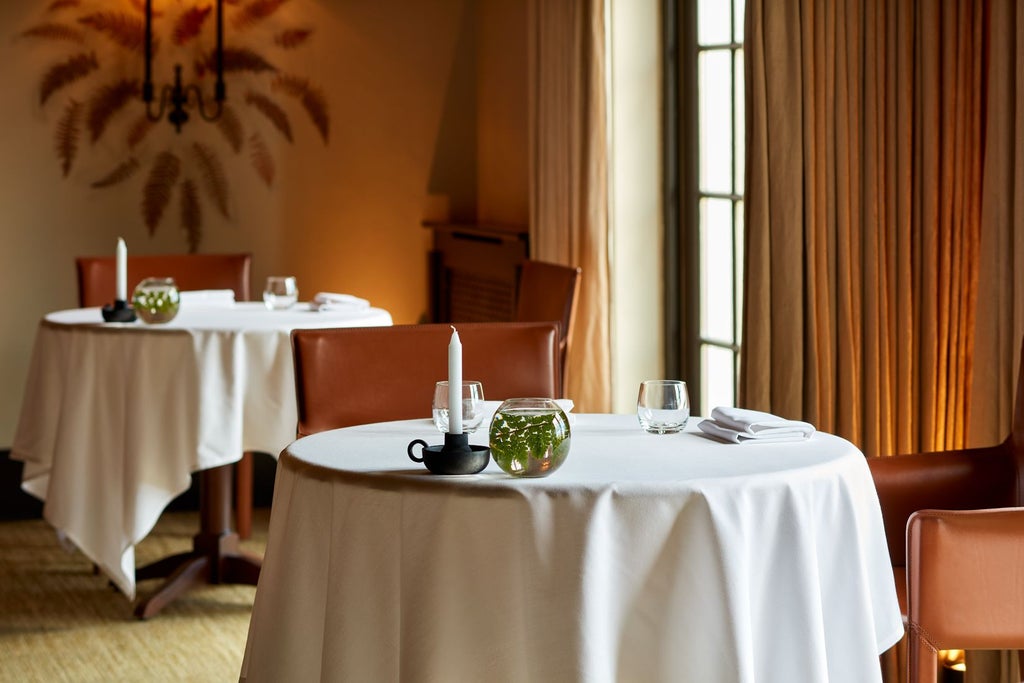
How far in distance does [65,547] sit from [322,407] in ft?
7.73

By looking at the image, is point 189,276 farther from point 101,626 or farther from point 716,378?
point 716,378

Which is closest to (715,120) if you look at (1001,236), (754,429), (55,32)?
(1001,236)

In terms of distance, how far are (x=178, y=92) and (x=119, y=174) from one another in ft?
1.49

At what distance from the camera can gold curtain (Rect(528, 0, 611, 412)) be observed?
521 cm

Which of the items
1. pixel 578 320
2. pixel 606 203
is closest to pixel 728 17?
pixel 606 203

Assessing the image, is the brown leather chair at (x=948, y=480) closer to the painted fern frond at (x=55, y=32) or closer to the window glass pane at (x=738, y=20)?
the window glass pane at (x=738, y=20)

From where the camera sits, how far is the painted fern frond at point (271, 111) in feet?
20.8

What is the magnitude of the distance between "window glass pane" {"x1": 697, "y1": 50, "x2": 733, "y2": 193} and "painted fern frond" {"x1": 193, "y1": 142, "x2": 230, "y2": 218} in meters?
2.34

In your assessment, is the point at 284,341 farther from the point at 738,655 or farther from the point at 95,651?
the point at 738,655

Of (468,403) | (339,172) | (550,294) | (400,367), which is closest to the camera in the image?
(468,403)

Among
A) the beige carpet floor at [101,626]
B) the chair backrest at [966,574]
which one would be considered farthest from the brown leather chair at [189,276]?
the chair backrest at [966,574]

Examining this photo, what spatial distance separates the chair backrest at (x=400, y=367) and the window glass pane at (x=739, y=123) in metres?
1.59

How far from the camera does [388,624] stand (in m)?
2.28

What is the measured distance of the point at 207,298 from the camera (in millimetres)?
4973
